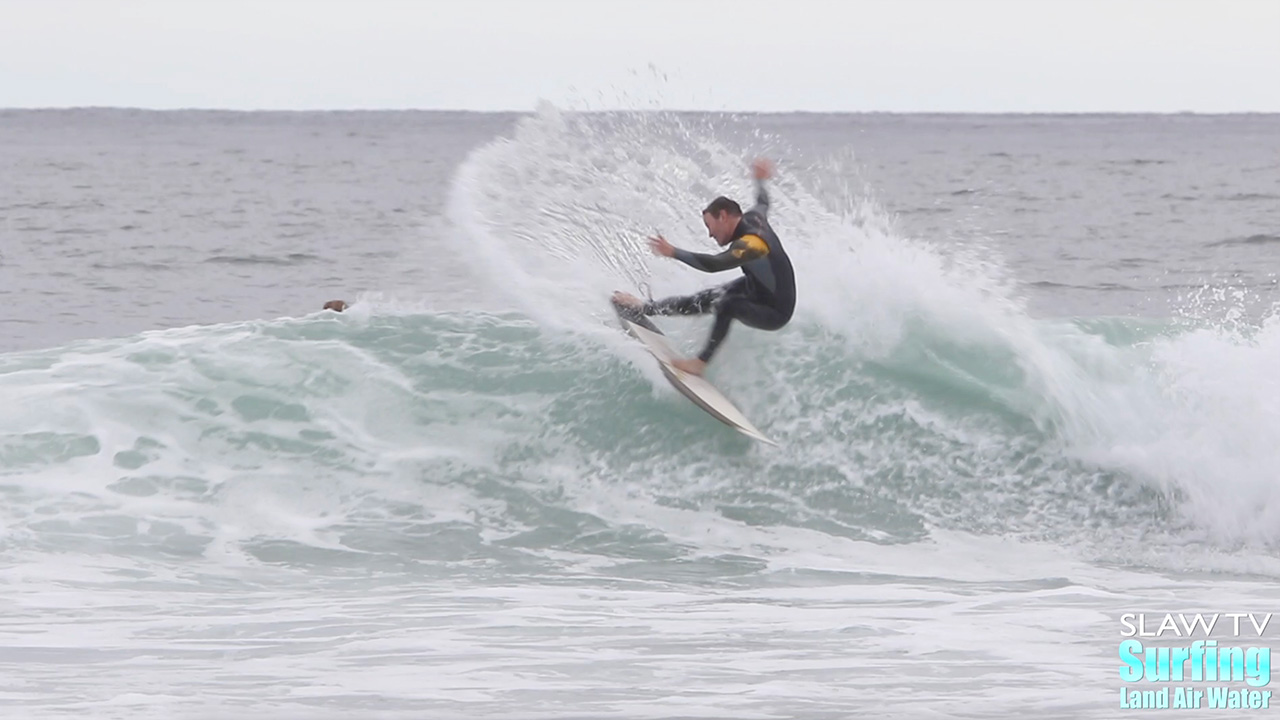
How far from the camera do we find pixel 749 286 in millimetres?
10102

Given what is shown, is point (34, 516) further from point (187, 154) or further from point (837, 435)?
point (187, 154)

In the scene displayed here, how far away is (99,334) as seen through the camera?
17.2 metres

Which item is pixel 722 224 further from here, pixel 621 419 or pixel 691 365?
pixel 621 419

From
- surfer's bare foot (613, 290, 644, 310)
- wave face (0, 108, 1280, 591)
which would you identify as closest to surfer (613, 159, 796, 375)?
surfer's bare foot (613, 290, 644, 310)

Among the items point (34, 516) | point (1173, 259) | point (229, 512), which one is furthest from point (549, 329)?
point (1173, 259)

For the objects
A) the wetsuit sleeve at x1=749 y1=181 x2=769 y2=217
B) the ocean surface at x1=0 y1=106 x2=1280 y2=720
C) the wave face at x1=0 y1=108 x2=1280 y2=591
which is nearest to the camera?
the ocean surface at x1=0 y1=106 x2=1280 y2=720

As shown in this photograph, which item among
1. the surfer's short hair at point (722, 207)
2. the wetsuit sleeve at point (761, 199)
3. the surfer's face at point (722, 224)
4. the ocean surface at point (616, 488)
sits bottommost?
the ocean surface at point (616, 488)

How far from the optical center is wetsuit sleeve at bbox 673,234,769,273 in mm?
9688

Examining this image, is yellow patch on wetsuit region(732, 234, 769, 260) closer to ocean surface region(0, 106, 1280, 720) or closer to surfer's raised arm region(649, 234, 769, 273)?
surfer's raised arm region(649, 234, 769, 273)

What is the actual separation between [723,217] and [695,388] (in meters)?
1.19

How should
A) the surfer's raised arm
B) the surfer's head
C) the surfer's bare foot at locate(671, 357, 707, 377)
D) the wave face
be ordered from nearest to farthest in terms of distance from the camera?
the wave face → the surfer's raised arm → the surfer's head → the surfer's bare foot at locate(671, 357, 707, 377)

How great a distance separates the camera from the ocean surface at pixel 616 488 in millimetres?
6598

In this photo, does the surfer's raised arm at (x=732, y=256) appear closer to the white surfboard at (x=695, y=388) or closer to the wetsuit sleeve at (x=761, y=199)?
the wetsuit sleeve at (x=761, y=199)

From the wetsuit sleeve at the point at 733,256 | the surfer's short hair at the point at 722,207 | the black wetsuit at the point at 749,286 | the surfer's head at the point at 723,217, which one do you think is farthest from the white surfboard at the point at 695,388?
the surfer's short hair at the point at 722,207
